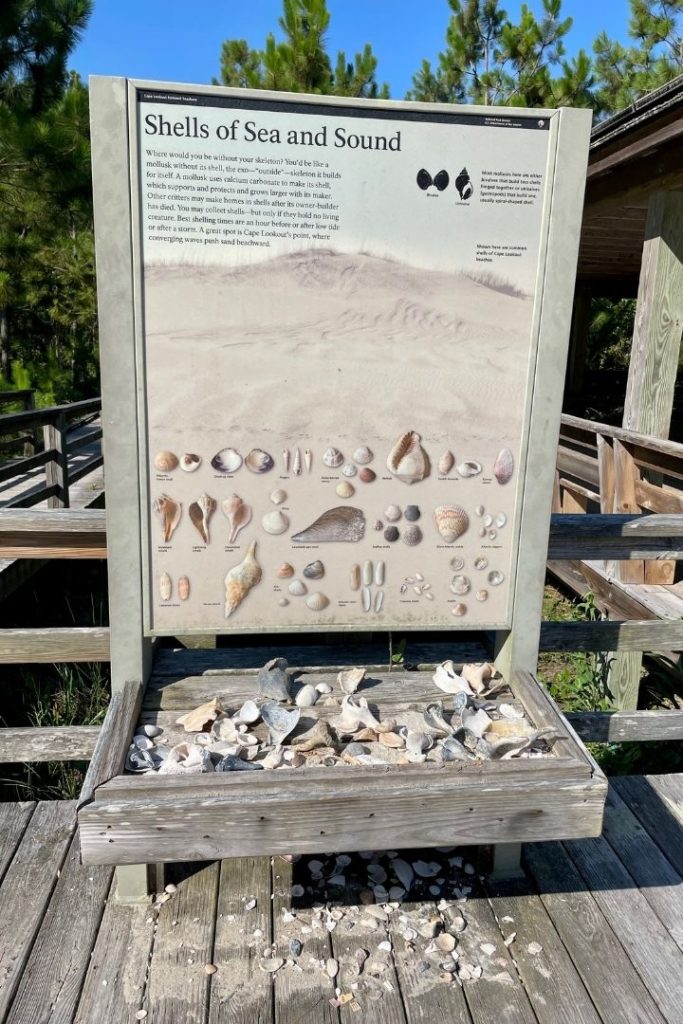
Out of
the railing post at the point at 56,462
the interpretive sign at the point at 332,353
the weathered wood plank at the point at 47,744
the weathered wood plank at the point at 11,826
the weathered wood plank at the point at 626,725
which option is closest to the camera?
the interpretive sign at the point at 332,353

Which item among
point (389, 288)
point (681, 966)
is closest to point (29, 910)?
point (681, 966)

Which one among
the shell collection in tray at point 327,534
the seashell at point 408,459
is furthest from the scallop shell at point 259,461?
the seashell at point 408,459

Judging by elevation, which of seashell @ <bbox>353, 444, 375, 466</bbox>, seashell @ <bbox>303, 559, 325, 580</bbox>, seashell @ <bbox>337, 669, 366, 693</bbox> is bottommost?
seashell @ <bbox>337, 669, 366, 693</bbox>

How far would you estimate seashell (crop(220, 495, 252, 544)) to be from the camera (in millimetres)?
2051

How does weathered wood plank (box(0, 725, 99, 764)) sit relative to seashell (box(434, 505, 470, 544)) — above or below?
below

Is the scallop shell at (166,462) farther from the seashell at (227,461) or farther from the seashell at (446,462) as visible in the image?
the seashell at (446,462)

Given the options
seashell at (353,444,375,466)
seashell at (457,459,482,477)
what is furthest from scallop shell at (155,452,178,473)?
seashell at (457,459,482,477)

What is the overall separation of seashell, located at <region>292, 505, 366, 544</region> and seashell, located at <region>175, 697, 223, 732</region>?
522 mm

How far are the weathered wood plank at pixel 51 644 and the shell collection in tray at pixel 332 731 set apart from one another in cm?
64

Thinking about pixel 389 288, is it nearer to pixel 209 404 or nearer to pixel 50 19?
pixel 209 404

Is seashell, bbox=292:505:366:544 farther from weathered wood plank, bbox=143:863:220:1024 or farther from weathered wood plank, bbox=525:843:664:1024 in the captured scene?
weathered wood plank, bbox=525:843:664:1024

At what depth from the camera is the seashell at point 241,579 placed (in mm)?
2094

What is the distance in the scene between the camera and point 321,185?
1.87 meters

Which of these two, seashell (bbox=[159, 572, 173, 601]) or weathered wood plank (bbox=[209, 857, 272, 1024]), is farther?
seashell (bbox=[159, 572, 173, 601])
